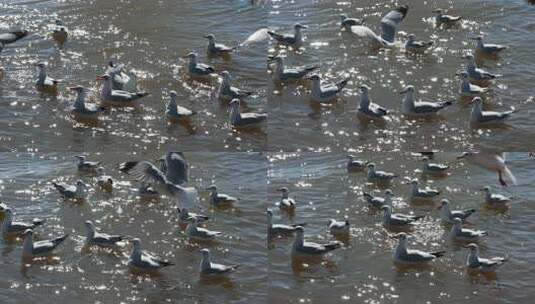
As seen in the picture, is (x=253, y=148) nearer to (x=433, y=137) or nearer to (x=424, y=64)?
(x=433, y=137)

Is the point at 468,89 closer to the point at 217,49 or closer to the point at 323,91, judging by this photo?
the point at 323,91

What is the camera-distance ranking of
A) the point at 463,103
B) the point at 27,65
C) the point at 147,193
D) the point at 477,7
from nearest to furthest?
the point at 147,193 → the point at 463,103 → the point at 27,65 → the point at 477,7

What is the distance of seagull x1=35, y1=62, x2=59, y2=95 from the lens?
17297mm

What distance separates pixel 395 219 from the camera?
1470 centimetres

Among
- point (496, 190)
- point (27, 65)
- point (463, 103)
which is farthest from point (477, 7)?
point (27, 65)

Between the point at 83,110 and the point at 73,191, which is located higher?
the point at 83,110

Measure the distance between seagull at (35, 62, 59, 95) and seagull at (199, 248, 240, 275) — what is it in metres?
4.93

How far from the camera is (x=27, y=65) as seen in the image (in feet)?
60.2

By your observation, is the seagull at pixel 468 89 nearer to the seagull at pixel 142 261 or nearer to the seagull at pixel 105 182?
the seagull at pixel 105 182

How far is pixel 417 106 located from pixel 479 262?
3581mm

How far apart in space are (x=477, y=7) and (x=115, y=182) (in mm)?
8240

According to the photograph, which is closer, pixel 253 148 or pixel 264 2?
pixel 253 148

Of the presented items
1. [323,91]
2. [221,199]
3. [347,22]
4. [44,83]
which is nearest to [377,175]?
[323,91]

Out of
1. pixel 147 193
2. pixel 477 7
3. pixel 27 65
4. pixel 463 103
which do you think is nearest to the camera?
pixel 147 193
